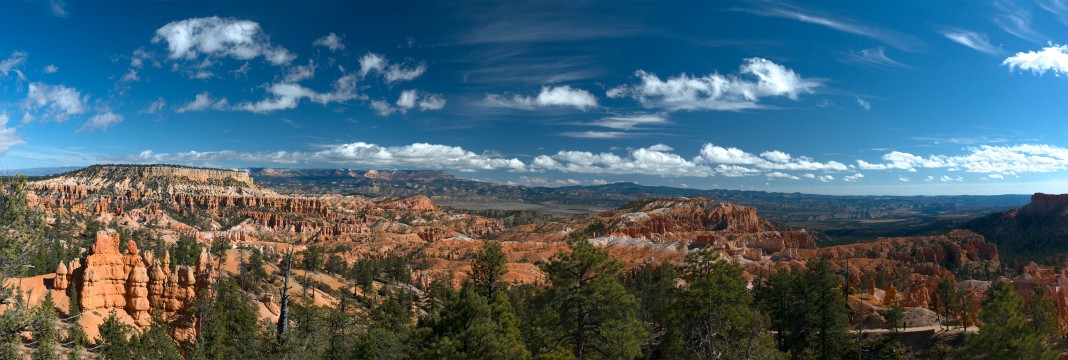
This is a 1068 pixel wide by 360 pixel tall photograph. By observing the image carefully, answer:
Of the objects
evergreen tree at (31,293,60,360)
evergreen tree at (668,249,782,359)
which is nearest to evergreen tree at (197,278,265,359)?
evergreen tree at (31,293,60,360)

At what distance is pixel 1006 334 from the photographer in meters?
25.0

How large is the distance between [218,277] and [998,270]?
12997 centimetres

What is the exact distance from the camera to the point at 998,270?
104062 mm

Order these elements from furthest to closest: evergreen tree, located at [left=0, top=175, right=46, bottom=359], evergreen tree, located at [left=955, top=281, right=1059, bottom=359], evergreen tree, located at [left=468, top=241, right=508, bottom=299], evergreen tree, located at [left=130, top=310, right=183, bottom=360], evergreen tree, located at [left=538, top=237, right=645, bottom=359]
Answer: evergreen tree, located at [left=130, top=310, right=183, bottom=360] < evergreen tree, located at [left=955, top=281, right=1059, bottom=359] < evergreen tree, located at [left=468, top=241, right=508, bottom=299] < evergreen tree, located at [left=538, top=237, right=645, bottom=359] < evergreen tree, located at [left=0, top=175, right=46, bottom=359]

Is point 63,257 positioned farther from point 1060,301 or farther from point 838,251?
point 838,251

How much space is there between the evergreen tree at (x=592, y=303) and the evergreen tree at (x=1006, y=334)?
693 inches

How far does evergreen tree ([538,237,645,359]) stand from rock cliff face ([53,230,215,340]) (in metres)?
36.1

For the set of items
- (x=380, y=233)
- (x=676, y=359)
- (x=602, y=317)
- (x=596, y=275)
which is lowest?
(x=380, y=233)

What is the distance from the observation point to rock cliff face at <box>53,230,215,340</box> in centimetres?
4103

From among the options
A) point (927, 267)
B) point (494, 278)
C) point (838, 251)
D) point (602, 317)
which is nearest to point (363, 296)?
point (494, 278)

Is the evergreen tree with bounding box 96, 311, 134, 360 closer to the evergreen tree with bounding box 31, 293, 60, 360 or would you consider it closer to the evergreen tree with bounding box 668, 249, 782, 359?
the evergreen tree with bounding box 31, 293, 60, 360

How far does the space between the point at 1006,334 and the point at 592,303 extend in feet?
66.9

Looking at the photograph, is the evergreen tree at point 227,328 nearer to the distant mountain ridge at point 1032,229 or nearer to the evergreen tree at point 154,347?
the evergreen tree at point 154,347

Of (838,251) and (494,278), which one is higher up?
(494,278)
